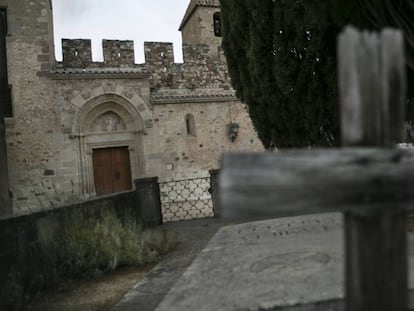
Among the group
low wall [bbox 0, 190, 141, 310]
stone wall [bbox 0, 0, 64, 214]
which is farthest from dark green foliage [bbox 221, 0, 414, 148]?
stone wall [bbox 0, 0, 64, 214]

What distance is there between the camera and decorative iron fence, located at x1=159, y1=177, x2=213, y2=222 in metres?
13.2

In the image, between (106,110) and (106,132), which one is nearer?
(106,110)

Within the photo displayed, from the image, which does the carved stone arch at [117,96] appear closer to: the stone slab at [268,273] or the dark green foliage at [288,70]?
the dark green foliage at [288,70]

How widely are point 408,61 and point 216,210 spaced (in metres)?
6.48

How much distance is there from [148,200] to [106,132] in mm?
5088

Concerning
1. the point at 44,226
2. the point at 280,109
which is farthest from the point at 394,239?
the point at 280,109

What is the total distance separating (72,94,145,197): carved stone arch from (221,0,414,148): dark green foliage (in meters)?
7.05

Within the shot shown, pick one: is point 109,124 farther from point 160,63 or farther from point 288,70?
point 288,70

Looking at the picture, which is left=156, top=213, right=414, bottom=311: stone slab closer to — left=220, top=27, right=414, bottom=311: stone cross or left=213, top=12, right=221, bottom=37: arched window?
left=220, top=27, right=414, bottom=311: stone cross

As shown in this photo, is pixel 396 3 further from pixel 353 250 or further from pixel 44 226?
pixel 44 226

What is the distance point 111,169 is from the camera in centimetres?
1370

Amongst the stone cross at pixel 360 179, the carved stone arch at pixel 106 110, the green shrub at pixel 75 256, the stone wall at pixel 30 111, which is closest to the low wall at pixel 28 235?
the green shrub at pixel 75 256

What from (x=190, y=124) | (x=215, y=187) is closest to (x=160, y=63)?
(x=190, y=124)

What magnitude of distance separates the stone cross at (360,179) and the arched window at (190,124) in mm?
13137
